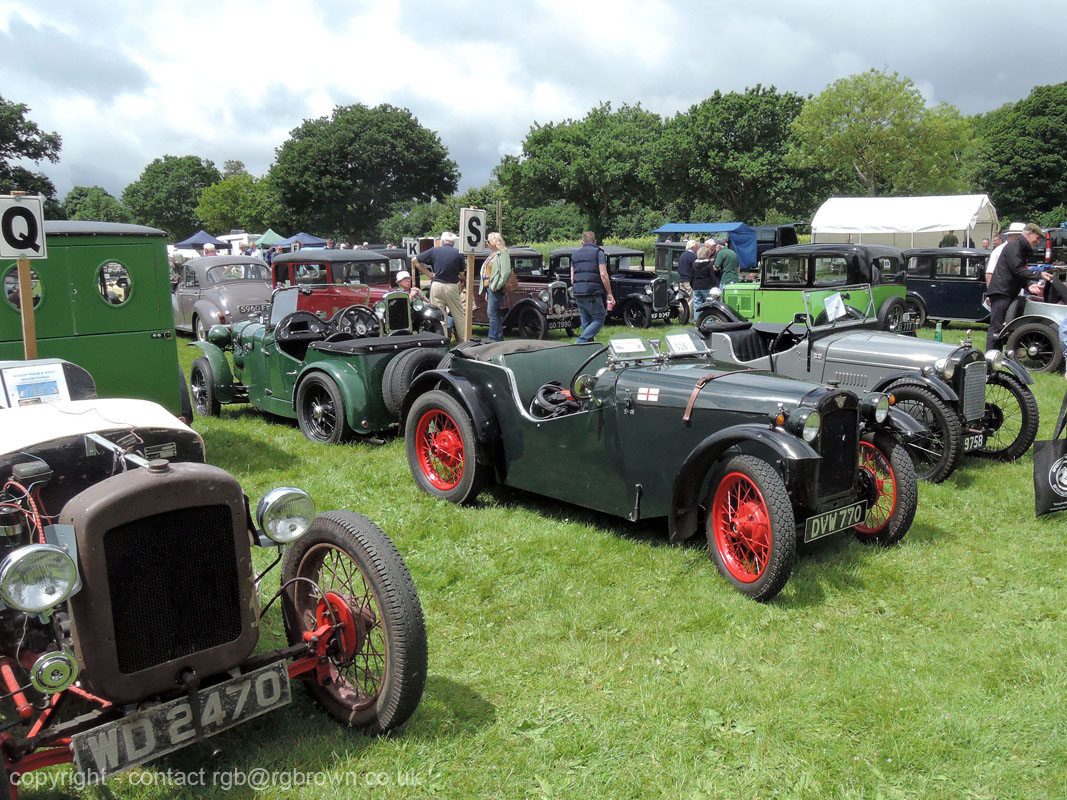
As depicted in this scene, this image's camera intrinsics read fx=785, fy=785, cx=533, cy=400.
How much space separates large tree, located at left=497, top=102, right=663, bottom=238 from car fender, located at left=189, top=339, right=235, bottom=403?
35.1 metres

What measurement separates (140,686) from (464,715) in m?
1.25

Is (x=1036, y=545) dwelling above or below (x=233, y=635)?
below

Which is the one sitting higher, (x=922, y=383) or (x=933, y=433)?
(x=922, y=383)

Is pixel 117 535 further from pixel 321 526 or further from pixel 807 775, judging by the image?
pixel 807 775

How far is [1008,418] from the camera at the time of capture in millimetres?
7074

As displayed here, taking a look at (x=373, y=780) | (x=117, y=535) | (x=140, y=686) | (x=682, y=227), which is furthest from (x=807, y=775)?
(x=682, y=227)

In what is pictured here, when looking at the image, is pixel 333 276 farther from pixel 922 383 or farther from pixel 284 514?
pixel 284 514

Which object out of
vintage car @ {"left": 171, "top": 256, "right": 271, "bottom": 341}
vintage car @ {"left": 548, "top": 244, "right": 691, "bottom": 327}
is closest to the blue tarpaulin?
vintage car @ {"left": 548, "top": 244, "right": 691, "bottom": 327}

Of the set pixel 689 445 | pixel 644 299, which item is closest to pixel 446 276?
pixel 644 299

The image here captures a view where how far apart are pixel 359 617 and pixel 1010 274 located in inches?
391

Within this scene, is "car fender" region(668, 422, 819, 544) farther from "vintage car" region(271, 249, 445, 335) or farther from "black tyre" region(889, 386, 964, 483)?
"vintage car" region(271, 249, 445, 335)

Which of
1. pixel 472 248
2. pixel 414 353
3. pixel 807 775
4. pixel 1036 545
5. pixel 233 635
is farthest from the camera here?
pixel 472 248

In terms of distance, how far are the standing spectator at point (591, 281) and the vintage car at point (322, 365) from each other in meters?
3.36

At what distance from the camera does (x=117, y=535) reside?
2.34 m
